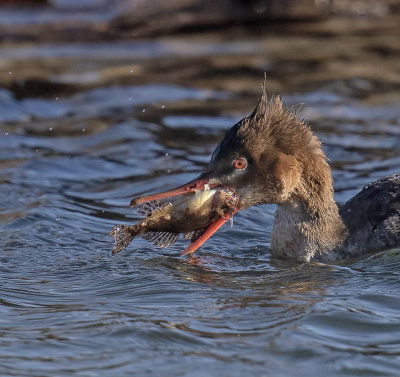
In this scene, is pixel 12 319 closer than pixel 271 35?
Yes

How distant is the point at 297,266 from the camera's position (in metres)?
6.79

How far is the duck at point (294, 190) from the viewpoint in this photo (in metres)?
6.41

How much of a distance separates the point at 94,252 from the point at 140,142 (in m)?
3.70

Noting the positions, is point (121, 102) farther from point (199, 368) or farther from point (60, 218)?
point (199, 368)

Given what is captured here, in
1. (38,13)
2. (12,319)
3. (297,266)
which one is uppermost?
(38,13)

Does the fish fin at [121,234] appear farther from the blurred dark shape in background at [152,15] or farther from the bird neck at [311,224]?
the blurred dark shape in background at [152,15]

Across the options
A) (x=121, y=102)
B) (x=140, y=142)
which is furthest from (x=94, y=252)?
(x=121, y=102)

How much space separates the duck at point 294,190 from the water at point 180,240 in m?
0.18

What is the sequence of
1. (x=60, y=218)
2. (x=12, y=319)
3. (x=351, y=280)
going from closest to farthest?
(x=12, y=319), (x=351, y=280), (x=60, y=218)

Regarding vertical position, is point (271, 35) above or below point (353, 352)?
above

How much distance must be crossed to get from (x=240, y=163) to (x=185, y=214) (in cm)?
53

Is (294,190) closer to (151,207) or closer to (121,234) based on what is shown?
(151,207)

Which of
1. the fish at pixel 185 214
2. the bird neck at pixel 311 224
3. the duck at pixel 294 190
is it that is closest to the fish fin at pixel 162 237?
the fish at pixel 185 214

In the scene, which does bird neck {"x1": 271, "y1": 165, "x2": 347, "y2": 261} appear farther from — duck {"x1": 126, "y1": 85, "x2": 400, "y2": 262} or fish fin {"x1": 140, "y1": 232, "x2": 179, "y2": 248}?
fish fin {"x1": 140, "y1": 232, "x2": 179, "y2": 248}
